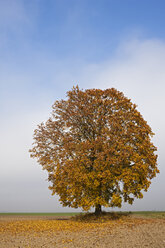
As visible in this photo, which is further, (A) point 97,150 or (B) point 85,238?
(A) point 97,150

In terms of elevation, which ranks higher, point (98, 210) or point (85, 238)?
point (98, 210)

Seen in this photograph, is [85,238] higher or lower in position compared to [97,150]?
lower

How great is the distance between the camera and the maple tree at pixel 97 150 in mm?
23141

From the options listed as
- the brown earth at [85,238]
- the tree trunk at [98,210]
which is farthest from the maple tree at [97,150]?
the brown earth at [85,238]

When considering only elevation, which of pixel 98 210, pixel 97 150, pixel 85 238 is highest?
pixel 97 150

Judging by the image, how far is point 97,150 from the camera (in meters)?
24.1

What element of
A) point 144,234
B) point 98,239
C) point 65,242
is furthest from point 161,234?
point 65,242

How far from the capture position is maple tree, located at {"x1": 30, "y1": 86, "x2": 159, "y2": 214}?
23.1 meters

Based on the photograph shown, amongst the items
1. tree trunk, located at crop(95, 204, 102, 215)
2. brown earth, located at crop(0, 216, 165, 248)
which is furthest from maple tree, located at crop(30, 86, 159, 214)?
brown earth, located at crop(0, 216, 165, 248)

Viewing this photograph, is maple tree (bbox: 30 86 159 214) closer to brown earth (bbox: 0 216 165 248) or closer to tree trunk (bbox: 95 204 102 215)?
tree trunk (bbox: 95 204 102 215)

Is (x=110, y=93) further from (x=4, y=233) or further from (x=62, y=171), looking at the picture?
(x=4, y=233)

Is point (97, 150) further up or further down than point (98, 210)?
further up

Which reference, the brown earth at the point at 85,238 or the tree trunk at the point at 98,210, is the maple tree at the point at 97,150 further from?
the brown earth at the point at 85,238

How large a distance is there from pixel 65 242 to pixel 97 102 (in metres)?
14.8
